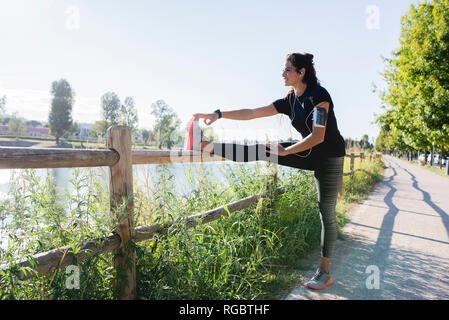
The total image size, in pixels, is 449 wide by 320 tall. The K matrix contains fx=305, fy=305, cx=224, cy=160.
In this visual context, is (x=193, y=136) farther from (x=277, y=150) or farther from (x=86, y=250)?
(x=86, y=250)

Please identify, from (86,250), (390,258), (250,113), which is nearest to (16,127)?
(86,250)

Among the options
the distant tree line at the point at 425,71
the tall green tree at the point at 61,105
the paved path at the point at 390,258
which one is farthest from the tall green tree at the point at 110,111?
the tall green tree at the point at 61,105

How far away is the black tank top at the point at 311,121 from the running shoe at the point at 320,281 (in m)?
1.11

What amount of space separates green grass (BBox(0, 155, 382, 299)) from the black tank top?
3.30 ft

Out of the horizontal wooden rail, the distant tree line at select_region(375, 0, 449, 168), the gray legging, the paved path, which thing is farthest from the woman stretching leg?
the distant tree line at select_region(375, 0, 449, 168)

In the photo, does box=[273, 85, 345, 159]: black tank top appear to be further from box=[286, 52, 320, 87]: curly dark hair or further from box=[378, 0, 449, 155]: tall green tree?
box=[378, 0, 449, 155]: tall green tree

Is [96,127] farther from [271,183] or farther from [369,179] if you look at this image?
[369,179]

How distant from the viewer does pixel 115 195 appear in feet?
7.15

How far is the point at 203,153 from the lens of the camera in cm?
289

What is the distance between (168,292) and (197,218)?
1.94ft

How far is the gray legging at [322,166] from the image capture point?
2.60 metres

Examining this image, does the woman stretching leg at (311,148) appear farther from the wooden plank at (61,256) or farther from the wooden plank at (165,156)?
the wooden plank at (61,256)

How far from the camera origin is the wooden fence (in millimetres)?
1692
